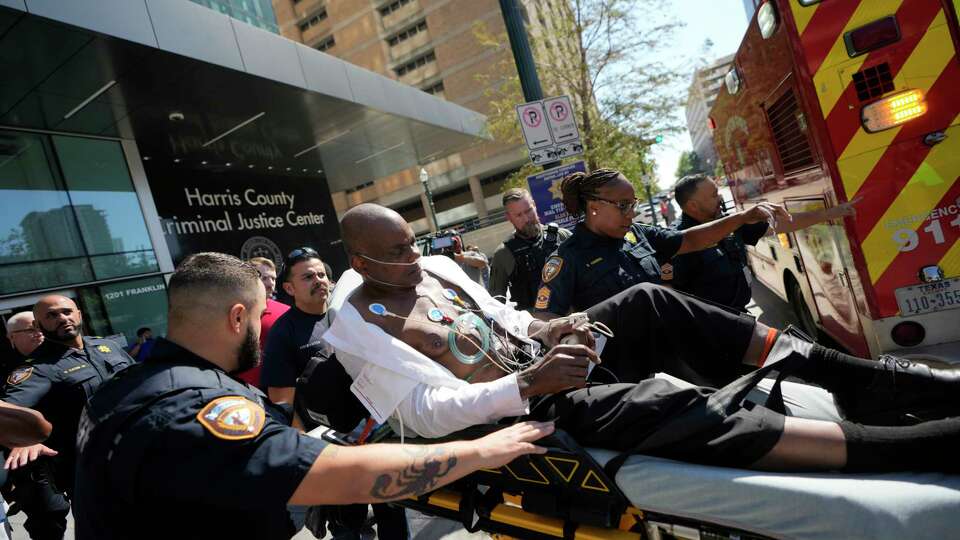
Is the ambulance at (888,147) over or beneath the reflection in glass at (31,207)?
beneath

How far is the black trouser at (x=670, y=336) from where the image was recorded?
2.40 meters

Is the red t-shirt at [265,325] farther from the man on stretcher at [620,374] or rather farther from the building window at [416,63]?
the building window at [416,63]

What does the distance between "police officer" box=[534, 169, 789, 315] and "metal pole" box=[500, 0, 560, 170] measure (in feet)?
10.0

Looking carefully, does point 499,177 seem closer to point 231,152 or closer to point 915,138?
point 231,152

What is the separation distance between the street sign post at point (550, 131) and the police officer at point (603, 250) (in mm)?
2681

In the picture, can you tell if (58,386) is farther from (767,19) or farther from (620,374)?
(767,19)

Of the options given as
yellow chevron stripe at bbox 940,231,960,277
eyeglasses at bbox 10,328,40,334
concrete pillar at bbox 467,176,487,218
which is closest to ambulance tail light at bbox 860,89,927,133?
yellow chevron stripe at bbox 940,231,960,277

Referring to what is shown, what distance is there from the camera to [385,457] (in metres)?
1.51

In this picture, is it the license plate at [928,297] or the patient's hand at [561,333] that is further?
the license plate at [928,297]

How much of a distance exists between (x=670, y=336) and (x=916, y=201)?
1.95 metres

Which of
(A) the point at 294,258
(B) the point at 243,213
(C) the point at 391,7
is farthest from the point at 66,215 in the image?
(C) the point at 391,7

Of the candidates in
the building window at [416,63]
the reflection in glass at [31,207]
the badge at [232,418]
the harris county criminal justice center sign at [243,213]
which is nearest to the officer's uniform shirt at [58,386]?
the badge at [232,418]

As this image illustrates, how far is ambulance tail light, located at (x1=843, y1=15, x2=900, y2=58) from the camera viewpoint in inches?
117

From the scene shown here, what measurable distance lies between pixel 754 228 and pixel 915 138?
3.71 feet
